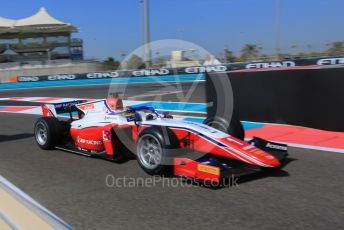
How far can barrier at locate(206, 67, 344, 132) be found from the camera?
25.1 ft

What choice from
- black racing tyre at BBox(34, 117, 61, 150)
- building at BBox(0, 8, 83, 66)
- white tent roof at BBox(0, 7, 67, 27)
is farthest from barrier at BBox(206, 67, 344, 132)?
white tent roof at BBox(0, 7, 67, 27)

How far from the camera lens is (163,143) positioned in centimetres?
516

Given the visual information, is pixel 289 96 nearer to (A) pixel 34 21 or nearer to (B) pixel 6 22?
(A) pixel 34 21

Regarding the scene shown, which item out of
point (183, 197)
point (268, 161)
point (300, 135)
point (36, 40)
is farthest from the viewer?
point (36, 40)

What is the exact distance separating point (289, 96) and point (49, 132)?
450 cm

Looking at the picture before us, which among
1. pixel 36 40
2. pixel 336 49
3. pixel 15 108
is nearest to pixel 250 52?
pixel 336 49

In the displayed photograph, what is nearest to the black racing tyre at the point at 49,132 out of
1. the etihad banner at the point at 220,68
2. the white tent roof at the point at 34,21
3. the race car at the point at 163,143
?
the race car at the point at 163,143

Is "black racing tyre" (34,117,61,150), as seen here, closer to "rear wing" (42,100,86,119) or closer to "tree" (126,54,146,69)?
"rear wing" (42,100,86,119)

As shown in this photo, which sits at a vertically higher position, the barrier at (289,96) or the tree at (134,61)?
the tree at (134,61)

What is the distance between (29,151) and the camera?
7375 millimetres

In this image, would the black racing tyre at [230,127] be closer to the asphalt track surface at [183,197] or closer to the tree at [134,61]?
the asphalt track surface at [183,197]

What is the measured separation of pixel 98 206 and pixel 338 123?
5.02 metres

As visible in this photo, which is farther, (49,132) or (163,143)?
(49,132)

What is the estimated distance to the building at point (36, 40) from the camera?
2457 inches
